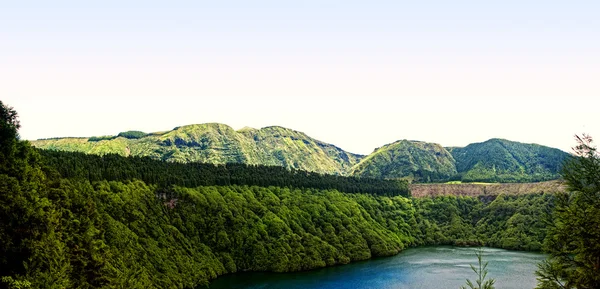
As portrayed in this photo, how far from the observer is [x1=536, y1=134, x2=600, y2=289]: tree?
39.9 m

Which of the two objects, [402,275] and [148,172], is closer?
[402,275]

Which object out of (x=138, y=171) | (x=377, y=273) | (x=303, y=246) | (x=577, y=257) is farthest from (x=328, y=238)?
(x=577, y=257)

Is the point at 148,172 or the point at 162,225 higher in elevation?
the point at 148,172

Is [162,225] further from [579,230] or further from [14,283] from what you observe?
[579,230]

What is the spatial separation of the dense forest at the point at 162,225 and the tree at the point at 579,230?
66 cm

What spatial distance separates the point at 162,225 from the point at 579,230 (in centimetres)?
10453

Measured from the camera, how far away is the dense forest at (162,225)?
6009 centimetres

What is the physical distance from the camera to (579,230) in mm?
42562

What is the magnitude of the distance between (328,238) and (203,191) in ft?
142

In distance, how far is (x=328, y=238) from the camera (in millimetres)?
161125

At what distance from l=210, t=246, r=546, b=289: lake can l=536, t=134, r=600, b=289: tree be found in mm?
78066

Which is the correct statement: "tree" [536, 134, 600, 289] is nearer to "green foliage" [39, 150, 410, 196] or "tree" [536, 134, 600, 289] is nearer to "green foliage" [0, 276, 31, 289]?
"green foliage" [0, 276, 31, 289]

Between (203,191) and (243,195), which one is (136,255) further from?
(243,195)

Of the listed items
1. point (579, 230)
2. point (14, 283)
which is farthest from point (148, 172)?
point (579, 230)
